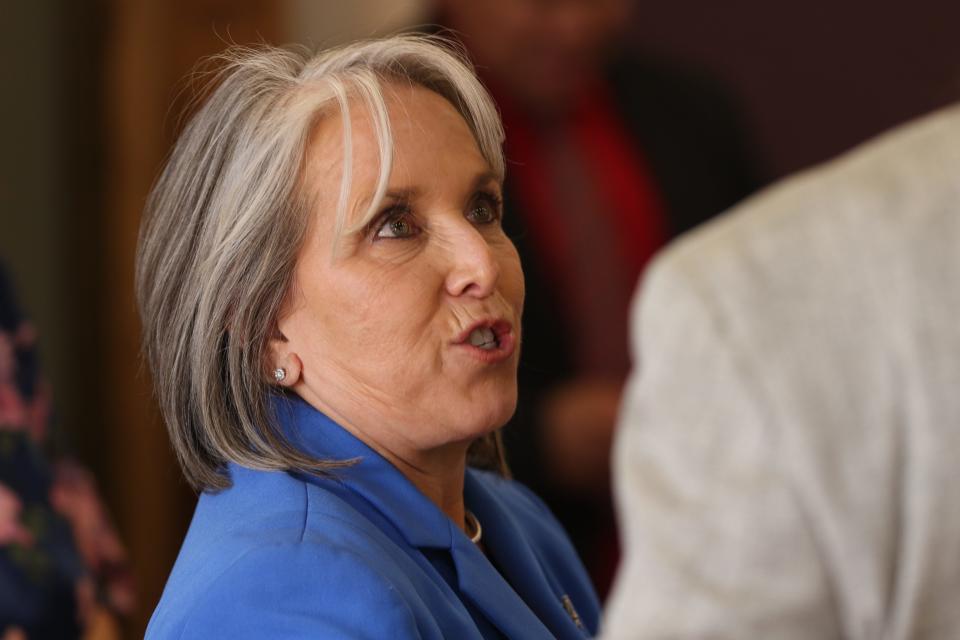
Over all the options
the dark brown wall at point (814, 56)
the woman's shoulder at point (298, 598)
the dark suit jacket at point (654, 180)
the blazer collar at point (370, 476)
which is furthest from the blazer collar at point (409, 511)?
the dark brown wall at point (814, 56)

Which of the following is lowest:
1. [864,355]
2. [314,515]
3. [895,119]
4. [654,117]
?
[895,119]

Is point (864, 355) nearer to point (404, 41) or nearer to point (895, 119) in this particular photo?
point (404, 41)

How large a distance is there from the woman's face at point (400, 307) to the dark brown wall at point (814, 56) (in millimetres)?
2378

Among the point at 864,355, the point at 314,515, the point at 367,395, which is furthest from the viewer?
the point at 367,395

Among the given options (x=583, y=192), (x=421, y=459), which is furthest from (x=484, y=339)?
(x=583, y=192)

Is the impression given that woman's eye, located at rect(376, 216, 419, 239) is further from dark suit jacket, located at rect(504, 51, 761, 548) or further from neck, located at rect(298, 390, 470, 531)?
dark suit jacket, located at rect(504, 51, 761, 548)

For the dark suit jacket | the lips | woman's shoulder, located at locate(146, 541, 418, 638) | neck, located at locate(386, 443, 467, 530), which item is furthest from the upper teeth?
the dark suit jacket

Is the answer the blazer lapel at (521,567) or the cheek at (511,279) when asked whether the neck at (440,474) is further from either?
the cheek at (511,279)

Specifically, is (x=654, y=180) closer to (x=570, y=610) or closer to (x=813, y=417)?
(x=570, y=610)

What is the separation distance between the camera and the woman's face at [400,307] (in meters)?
1.21

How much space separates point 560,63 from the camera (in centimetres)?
276

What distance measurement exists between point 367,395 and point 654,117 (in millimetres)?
1759

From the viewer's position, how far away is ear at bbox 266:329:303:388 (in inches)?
49.3

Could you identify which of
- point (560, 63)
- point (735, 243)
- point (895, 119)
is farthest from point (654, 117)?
point (735, 243)
